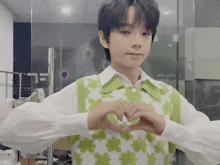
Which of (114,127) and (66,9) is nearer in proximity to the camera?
(114,127)

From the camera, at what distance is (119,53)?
Result: 57cm

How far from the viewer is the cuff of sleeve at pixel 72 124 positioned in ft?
1.68

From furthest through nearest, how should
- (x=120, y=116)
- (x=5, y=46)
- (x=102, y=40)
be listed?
(x=5, y=46), (x=102, y=40), (x=120, y=116)

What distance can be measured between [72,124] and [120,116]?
0.12 m

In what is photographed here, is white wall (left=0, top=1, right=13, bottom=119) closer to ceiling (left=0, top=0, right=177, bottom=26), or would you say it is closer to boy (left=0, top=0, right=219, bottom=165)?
ceiling (left=0, top=0, right=177, bottom=26)

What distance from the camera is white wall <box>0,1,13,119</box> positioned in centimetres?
70

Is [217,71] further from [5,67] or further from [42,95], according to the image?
[5,67]

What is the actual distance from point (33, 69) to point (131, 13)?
0.37m

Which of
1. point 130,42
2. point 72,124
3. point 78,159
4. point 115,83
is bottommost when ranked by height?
point 78,159

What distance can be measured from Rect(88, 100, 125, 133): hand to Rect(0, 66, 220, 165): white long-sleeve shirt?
18mm

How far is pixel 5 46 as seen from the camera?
71cm

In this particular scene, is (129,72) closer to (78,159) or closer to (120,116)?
(120,116)

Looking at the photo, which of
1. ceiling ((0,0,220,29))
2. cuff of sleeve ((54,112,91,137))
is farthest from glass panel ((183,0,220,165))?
cuff of sleeve ((54,112,91,137))

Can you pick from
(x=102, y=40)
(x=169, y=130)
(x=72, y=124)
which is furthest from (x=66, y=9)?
(x=169, y=130)
